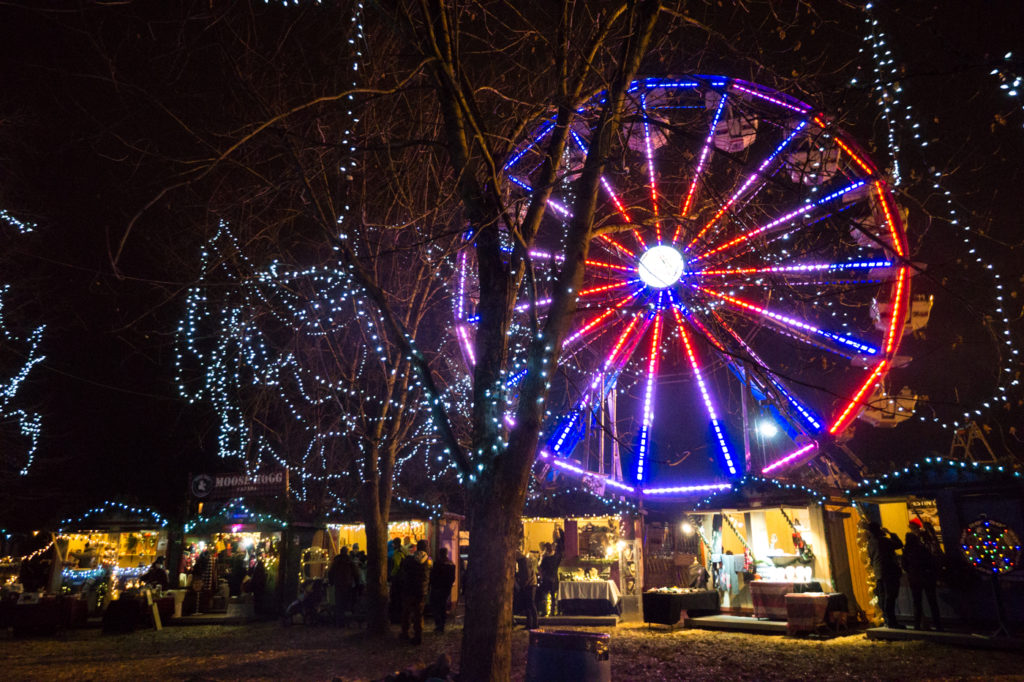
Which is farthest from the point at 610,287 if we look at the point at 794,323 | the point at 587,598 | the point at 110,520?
the point at 110,520

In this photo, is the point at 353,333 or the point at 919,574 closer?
the point at 919,574

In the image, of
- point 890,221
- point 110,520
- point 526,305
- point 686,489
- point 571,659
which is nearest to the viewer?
point 571,659

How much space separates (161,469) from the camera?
86.5ft

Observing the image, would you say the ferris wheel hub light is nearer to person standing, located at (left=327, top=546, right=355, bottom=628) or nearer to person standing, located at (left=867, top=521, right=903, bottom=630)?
person standing, located at (left=867, top=521, right=903, bottom=630)

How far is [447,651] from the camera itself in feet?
32.5

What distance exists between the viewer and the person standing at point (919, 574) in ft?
35.8

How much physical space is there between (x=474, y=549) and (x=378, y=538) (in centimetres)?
720

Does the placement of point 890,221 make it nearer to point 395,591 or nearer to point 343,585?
point 395,591

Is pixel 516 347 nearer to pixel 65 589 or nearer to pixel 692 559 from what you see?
pixel 692 559

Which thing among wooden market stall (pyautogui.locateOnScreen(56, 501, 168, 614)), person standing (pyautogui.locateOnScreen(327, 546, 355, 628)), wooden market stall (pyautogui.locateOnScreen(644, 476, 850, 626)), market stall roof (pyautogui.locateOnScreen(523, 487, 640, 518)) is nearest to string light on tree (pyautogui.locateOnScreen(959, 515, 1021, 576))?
wooden market stall (pyautogui.locateOnScreen(644, 476, 850, 626))

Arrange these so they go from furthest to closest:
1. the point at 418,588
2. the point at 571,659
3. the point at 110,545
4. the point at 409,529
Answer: the point at 110,545
the point at 409,529
the point at 418,588
the point at 571,659

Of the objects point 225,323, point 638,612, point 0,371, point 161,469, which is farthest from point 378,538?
point 161,469

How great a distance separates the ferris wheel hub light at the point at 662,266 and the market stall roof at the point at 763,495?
13.4 feet

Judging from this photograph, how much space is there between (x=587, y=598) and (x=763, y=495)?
426 cm
